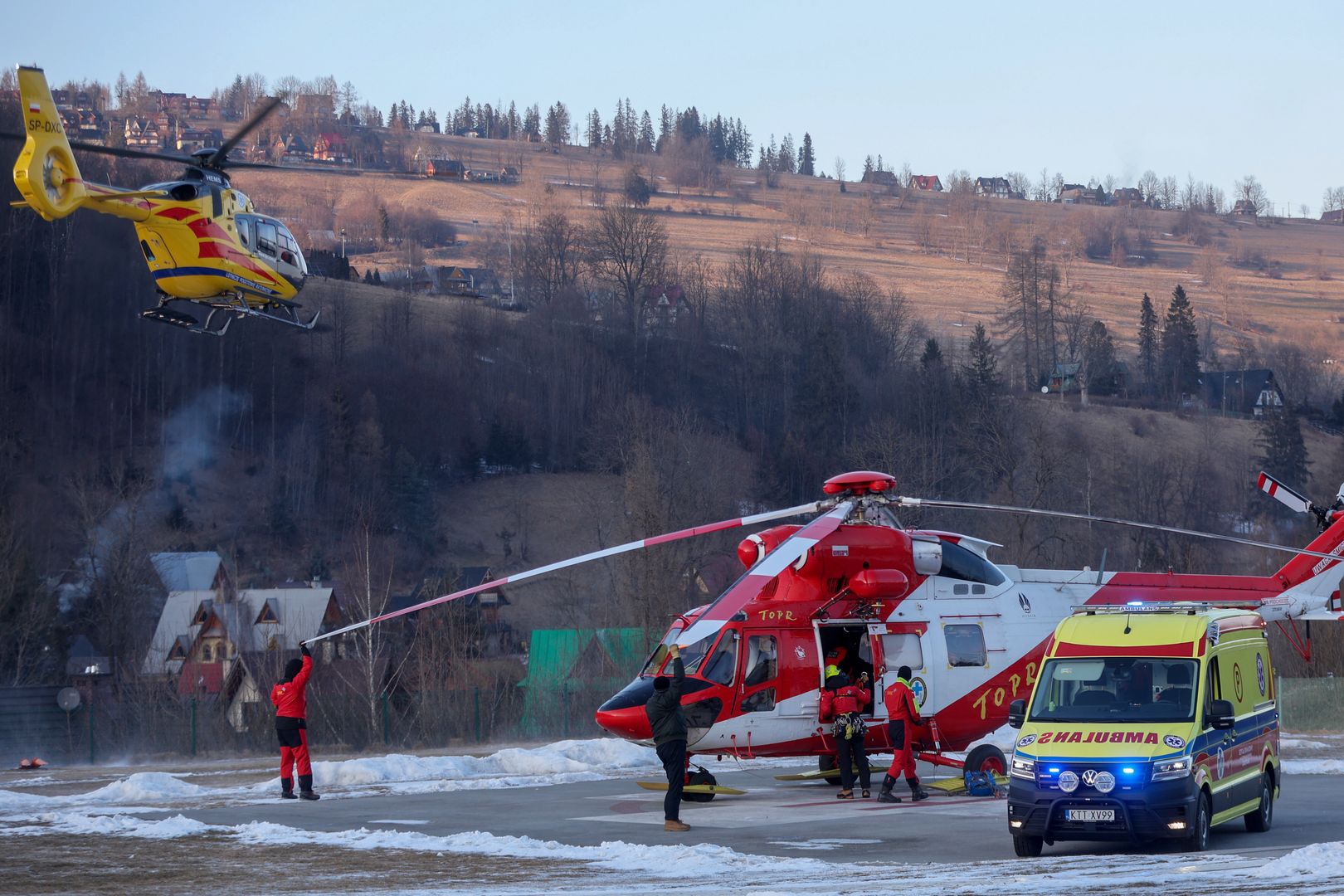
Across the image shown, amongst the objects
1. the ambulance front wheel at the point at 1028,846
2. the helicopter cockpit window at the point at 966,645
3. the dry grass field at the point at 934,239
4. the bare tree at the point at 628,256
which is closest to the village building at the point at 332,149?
the dry grass field at the point at 934,239

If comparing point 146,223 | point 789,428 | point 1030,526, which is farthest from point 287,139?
point 146,223

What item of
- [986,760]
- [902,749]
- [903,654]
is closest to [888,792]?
[902,749]

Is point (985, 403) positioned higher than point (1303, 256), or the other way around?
point (1303, 256)

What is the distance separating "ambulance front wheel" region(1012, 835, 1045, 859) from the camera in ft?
41.5

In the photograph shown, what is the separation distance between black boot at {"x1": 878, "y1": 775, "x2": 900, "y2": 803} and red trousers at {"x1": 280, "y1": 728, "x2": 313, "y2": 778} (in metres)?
7.47

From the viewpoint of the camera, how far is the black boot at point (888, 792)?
17.3 m

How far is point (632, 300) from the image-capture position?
108m

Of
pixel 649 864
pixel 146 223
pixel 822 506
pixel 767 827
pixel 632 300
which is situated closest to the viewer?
pixel 649 864

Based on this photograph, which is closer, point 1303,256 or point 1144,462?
point 1144,462

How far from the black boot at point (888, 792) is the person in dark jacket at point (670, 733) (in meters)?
2.99

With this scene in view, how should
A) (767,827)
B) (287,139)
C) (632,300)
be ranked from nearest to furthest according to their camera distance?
(767,827)
(632,300)
(287,139)

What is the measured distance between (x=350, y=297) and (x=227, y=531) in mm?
26805

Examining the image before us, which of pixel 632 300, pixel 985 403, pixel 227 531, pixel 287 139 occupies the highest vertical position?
pixel 287 139

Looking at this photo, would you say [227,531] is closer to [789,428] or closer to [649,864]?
[789,428]
